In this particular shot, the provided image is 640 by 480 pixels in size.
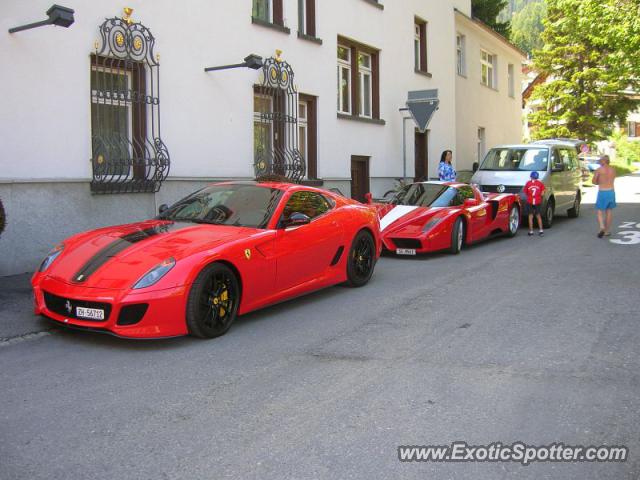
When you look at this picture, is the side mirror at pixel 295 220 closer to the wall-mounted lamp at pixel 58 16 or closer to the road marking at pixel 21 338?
the road marking at pixel 21 338

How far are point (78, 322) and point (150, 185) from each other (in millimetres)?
5605

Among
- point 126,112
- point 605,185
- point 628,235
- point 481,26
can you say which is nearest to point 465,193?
point 605,185

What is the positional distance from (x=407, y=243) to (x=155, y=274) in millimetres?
6105

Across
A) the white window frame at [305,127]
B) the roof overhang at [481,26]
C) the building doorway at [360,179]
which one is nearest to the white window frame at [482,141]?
the roof overhang at [481,26]

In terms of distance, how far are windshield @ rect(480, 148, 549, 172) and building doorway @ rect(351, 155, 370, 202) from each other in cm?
319

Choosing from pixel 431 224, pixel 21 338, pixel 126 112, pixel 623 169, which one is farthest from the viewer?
pixel 623 169

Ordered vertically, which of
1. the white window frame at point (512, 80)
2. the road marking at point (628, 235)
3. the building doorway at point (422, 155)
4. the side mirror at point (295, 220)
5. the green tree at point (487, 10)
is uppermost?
the green tree at point (487, 10)

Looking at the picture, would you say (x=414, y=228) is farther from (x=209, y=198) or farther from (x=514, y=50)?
(x=514, y=50)

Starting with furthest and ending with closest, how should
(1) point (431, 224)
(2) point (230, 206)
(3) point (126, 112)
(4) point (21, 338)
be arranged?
(1) point (431, 224) < (3) point (126, 112) < (2) point (230, 206) < (4) point (21, 338)

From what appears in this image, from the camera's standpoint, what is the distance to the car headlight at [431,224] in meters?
10.8

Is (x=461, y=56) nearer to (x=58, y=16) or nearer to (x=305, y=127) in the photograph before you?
(x=305, y=127)

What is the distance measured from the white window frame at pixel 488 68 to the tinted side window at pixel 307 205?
21.9 metres

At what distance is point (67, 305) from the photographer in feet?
18.0

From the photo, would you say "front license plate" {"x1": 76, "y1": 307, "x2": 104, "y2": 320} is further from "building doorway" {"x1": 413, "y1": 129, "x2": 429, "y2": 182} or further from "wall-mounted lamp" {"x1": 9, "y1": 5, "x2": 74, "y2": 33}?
"building doorway" {"x1": 413, "y1": 129, "x2": 429, "y2": 182}
